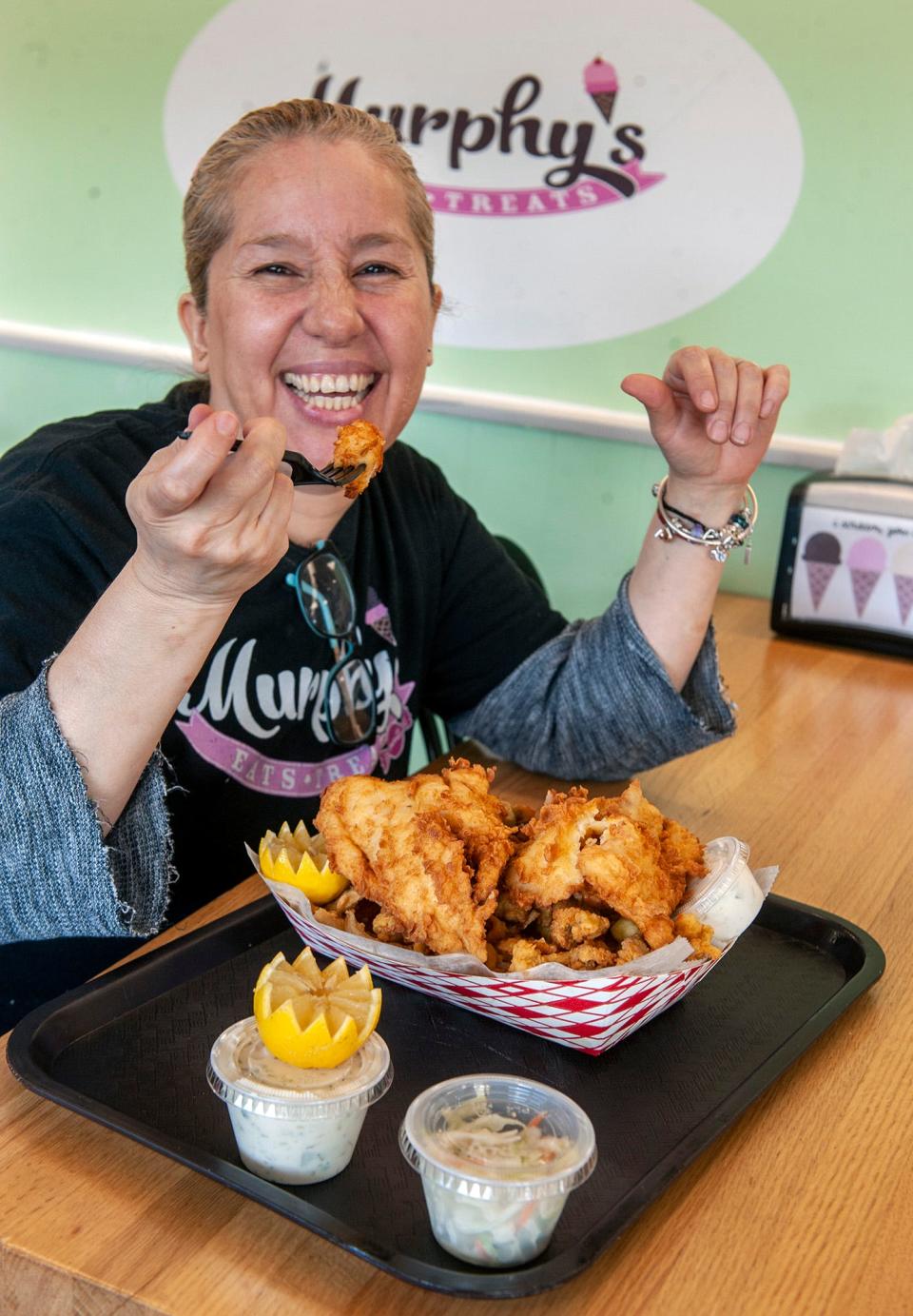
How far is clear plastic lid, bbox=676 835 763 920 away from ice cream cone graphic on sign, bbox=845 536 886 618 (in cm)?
126

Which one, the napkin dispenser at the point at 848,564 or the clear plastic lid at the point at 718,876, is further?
the napkin dispenser at the point at 848,564

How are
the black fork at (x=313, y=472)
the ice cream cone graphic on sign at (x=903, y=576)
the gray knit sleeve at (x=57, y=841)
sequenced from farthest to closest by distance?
the ice cream cone graphic on sign at (x=903, y=576)
the black fork at (x=313, y=472)
the gray knit sleeve at (x=57, y=841)

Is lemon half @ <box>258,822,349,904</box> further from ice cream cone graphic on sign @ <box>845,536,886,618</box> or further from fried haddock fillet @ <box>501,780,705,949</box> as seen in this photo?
ice cream cone graphic on sign @ <box>845,536,886,618</box>

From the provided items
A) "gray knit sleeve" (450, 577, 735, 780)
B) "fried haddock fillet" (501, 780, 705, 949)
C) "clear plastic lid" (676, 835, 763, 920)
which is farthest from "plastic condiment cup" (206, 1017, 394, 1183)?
"gray knit sleeve" (450, 577, 735, 780)

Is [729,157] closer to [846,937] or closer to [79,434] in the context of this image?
[79,434]

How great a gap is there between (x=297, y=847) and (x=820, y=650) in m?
1.44

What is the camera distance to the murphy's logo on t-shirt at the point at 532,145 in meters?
2.70

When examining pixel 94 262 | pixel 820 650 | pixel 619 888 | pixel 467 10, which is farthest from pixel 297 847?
pixel 94 262

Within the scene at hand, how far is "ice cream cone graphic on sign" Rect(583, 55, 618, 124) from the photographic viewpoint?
2668mm

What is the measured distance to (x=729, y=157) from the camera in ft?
8.61

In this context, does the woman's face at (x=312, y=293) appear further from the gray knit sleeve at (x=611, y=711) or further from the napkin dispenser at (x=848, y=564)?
the napkin dispenser at (x=848, y=564)

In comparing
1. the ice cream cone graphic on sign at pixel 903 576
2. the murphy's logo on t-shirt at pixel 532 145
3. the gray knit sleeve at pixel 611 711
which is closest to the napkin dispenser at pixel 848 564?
the ice cream cone graphic on sign at pixel 903 576

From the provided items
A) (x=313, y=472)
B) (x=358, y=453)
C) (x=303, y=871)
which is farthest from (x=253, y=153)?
(x=303, y=871)

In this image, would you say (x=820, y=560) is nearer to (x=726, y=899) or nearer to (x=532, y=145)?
(x=532, y=145)
